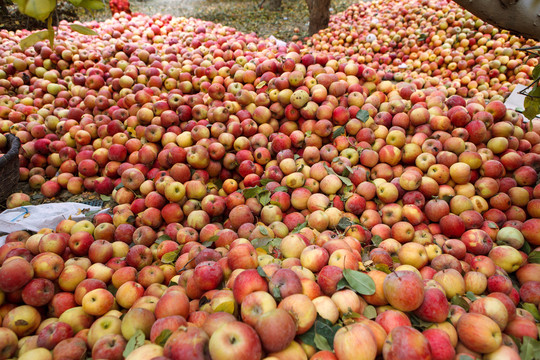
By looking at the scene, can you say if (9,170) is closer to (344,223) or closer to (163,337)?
(163,337)

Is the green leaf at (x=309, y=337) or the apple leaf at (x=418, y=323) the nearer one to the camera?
the green leaf at (x=309, y=337)

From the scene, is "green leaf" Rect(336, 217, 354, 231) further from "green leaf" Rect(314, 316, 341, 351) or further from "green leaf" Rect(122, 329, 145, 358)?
"green leaf" Rect(122, 329, 145, 358)

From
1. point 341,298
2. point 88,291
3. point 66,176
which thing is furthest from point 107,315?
point 66,176

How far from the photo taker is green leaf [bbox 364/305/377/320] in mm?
1870

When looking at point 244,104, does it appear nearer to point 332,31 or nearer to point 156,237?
point 156,237

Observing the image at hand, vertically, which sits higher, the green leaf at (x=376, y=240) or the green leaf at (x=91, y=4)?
the green leaf at (x=91, y=4)

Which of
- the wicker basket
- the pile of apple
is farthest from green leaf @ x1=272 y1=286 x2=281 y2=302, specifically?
the pile of apple

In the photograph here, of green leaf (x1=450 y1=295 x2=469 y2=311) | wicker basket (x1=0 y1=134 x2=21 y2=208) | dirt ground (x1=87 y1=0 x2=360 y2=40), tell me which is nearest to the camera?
green leaf (x1=450 y1=295 x2=469 y2=311)

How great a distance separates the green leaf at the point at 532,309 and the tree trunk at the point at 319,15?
30.3ft

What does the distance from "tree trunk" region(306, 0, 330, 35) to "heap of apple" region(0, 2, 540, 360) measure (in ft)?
16.1

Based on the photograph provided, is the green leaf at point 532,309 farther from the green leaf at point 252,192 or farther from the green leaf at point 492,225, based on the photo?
the green leaf at point 252,192

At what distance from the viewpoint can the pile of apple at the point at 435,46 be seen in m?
5.68

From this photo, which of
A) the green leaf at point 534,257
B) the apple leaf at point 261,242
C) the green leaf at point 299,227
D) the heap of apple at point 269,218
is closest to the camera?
the heap of apple at point 269,218

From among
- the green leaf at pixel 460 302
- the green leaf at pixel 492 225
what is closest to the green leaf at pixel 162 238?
the green leaf at pixel 460 302
